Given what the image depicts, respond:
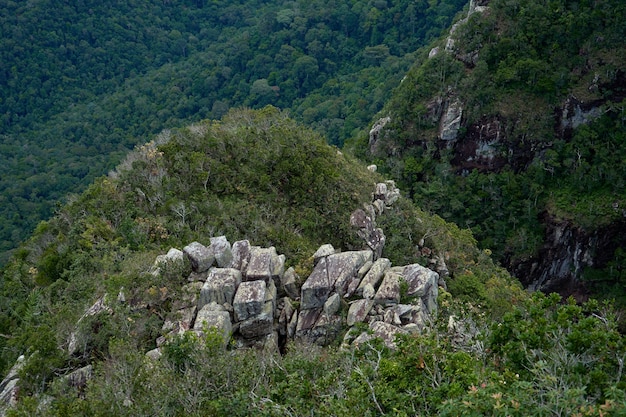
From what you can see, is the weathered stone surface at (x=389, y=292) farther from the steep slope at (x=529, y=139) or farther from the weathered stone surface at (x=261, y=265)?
the steep slope at (x=529, y=139)

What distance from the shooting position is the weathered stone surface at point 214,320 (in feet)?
53.5

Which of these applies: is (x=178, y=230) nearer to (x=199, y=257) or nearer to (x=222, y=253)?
(x=199, y=257)

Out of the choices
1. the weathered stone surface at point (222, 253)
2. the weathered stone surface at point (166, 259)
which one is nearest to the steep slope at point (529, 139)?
the weathered stone surface at point (222, 253)

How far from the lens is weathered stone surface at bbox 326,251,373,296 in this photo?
18828mm

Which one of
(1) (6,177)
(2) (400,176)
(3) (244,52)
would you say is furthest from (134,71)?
(2) (400,176)

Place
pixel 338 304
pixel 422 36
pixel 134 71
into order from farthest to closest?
pixel 134 71, pixel 422 36, pixel 338 304

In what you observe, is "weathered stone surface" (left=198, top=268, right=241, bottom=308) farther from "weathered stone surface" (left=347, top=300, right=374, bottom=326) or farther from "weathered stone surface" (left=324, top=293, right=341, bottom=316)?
"weathered stone surface" (left=347, top=300, right=374, bottom=326)

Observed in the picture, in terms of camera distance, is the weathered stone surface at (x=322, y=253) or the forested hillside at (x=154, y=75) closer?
the weathered stone surface at (x=322, y=253)

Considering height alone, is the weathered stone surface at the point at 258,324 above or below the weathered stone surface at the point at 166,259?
below

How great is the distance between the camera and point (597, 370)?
1080 centimetres

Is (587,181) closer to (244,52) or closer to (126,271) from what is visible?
(126,271)

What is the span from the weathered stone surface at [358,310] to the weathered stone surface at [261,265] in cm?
294

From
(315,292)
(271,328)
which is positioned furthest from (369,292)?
(271,328)

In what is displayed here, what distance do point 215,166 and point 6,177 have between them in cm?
6833
